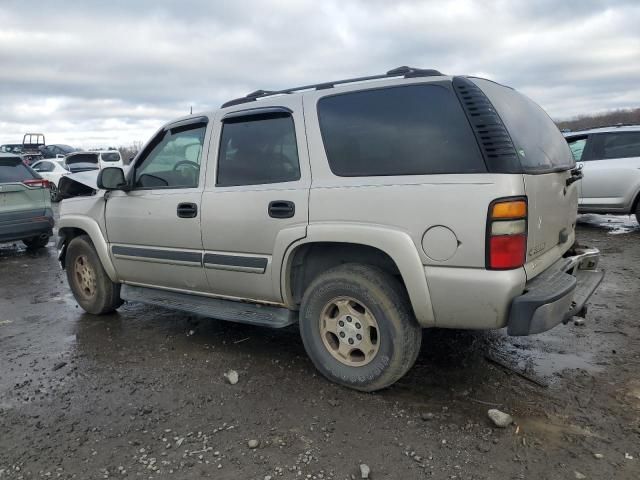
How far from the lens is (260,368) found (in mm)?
3666

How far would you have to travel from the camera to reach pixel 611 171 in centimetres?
843

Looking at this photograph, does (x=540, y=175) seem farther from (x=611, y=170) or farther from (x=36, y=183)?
(x=36, y=183)

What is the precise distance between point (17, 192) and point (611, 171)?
988 cm

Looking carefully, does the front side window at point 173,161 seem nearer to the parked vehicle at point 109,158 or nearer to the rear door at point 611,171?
the rear door at point 611,171

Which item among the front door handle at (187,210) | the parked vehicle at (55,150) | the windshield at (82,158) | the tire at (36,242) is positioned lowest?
the tire at (36,242)

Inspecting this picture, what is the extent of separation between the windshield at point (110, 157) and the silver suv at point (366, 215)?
17125 mm

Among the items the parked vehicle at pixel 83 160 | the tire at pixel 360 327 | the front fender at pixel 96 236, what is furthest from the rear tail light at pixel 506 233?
the parked vehicle at pixel 83 160

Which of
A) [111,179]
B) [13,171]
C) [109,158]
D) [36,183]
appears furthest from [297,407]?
[109,158]

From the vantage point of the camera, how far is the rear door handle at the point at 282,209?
3295 mm

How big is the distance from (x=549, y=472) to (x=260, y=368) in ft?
6.59

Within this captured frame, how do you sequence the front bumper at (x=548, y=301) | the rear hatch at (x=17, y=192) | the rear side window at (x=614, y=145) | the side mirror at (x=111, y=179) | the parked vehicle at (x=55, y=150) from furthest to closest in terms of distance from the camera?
the parked vehicle at (x=55, y=150) → the rear side window at (x=614, y=145) → the rear hatch at (x=17, y=192) → the side mirror at (x=111, y=179) → the front bumper at (x=548, y=301)

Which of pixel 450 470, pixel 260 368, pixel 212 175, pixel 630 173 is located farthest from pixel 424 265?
pixel 630 173

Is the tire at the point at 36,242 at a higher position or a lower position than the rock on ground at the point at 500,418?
higher

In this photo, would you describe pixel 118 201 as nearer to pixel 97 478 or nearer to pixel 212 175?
pixel 212 175
